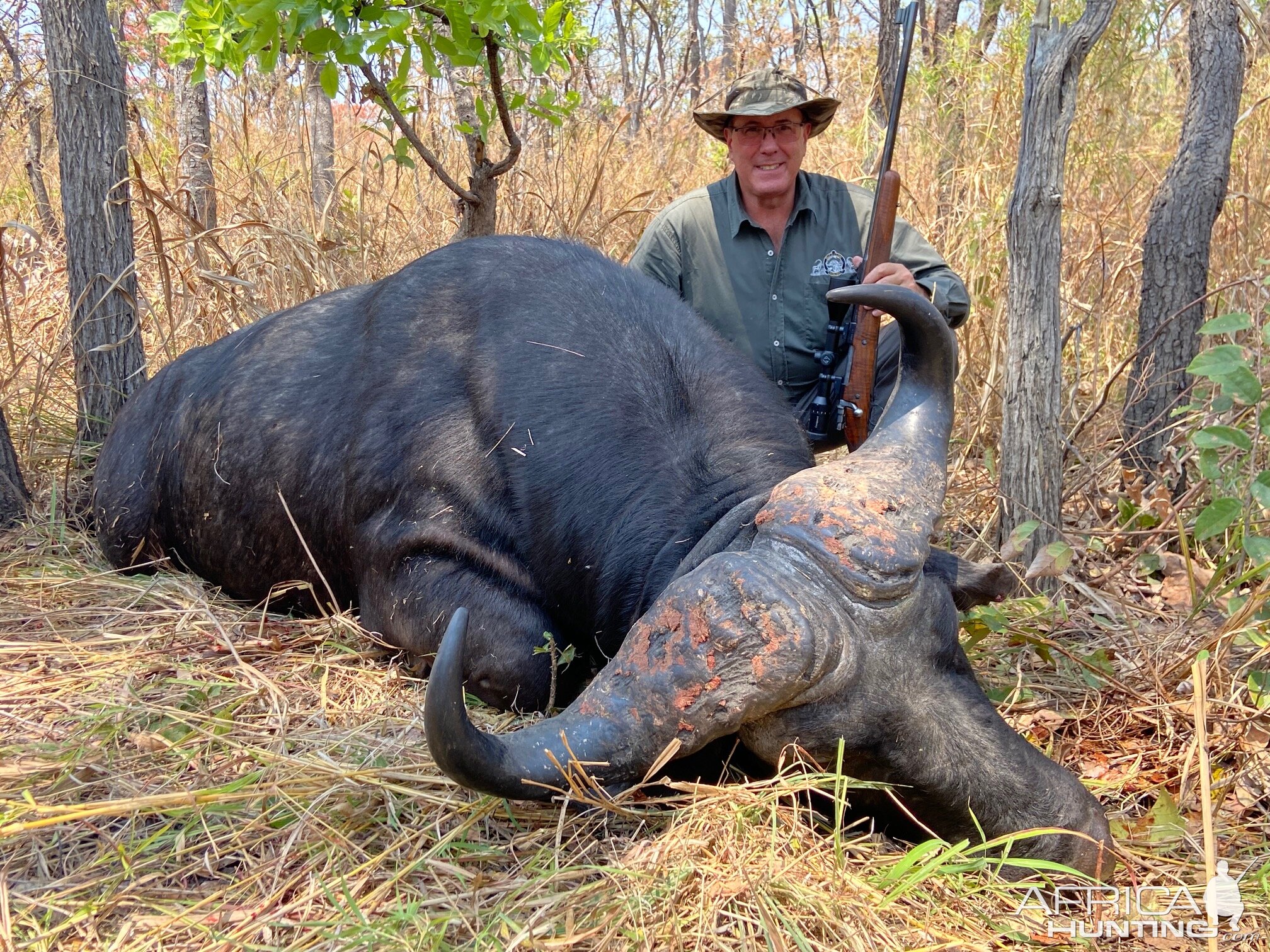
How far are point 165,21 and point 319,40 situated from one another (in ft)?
2.03

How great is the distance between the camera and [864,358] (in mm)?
4000

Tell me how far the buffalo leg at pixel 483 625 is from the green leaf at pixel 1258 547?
1.86m

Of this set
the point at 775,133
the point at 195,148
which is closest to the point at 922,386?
the point at 775,133

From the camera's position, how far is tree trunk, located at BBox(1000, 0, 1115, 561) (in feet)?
10.8

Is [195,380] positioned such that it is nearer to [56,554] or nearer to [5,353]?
[56,554]

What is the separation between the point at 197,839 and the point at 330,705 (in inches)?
28.3

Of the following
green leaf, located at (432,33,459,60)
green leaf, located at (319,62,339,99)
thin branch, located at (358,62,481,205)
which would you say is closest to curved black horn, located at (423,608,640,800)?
green leaf, located at (319,62,339,99)

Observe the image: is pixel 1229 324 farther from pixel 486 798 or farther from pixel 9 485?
pixel 9 485

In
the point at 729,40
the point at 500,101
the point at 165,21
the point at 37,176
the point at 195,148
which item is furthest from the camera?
the point at 729,40

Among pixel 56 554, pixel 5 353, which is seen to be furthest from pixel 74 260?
pixel 5 353

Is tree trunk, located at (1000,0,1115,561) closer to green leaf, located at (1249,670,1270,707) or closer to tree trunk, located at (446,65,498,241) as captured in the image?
green leaf, located at (1249,670,1270,707)

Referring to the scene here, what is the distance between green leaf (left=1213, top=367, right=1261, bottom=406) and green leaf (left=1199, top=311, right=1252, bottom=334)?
0.11m

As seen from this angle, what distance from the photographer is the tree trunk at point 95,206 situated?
164 inches

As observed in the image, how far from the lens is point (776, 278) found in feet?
15.5
